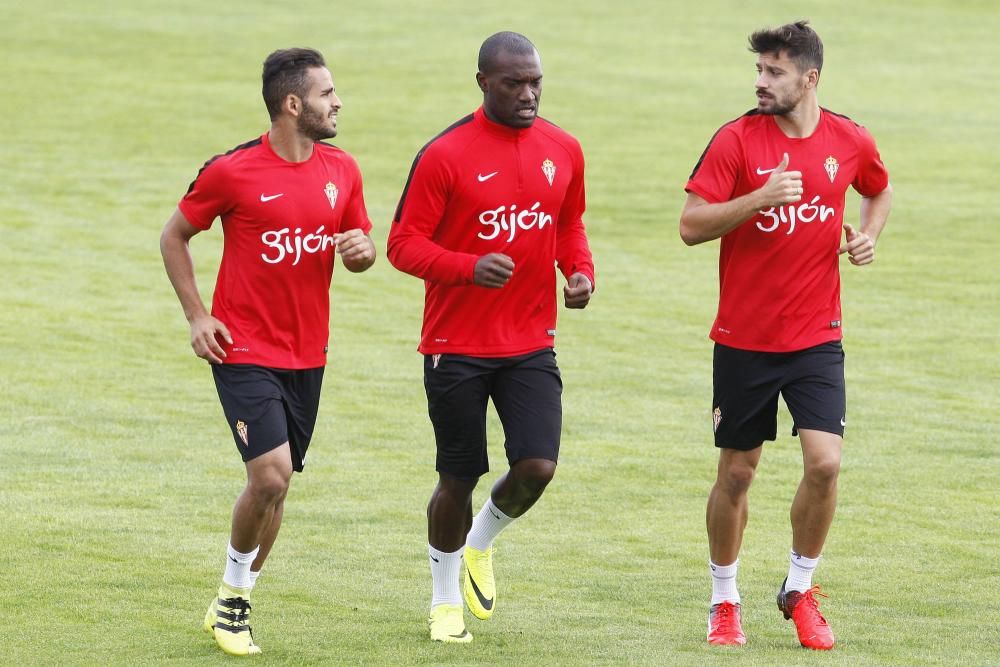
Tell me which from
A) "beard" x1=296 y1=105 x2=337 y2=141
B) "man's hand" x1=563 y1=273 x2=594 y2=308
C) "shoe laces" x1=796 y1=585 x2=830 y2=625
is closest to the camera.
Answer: "beard" x1=296 y1=105 x2=337 y2=141

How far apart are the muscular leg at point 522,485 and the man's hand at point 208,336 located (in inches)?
50.6

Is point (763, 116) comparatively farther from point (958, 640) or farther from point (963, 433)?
point (963, 433)

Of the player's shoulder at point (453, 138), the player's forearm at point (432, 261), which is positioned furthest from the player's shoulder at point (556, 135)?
the player's forearm at point (432, 261)

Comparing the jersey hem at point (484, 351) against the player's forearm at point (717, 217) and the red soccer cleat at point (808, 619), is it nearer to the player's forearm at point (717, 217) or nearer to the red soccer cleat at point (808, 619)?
the player's forearm at point (717, 217)

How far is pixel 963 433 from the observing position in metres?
12.5

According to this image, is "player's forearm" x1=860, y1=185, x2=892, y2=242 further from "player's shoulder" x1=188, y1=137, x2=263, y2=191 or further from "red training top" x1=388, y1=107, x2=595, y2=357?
"player's shoulder" x1=188, y1=137, x2=263, y2=191

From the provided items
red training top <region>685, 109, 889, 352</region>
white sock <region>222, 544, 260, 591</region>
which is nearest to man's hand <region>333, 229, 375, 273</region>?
white sock <region>222, 544, 260, 591</region>

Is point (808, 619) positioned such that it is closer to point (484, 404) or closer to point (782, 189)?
point (484, 404)

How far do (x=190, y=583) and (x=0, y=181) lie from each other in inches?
649

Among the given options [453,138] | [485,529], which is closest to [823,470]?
[485,529]

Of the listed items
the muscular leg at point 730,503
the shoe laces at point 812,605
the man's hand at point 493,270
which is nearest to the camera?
the man's hand at point 493,270

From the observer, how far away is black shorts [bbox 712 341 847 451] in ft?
23.7

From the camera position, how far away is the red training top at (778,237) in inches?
283

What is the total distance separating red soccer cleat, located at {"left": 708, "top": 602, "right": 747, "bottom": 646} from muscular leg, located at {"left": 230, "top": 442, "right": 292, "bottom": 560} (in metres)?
1.87
